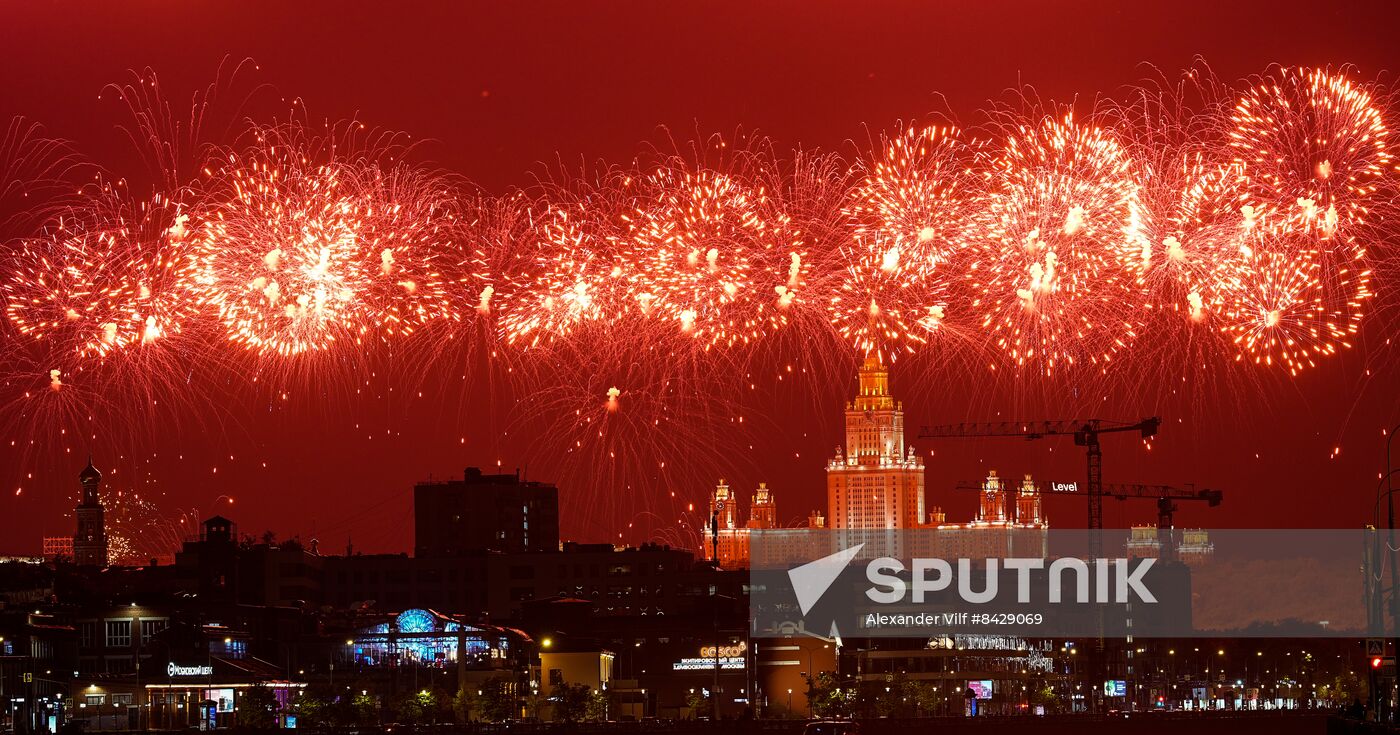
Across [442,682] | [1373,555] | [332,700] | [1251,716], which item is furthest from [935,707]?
[1373,555]

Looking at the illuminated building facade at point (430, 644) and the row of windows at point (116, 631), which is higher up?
the row of windows at point (116, 631)

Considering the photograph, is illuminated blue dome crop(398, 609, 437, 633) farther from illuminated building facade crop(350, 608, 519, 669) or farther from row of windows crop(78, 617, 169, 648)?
row of windows crop(78, 617, 169, 648)

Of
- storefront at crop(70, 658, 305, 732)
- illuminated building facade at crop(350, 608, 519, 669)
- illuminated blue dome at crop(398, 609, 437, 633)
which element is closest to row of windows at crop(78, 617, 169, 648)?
storefront at crop(70, 658, 305, 732)

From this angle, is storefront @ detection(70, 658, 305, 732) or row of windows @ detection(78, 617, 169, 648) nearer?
storefront @ detection(70, 658, 305, 732)

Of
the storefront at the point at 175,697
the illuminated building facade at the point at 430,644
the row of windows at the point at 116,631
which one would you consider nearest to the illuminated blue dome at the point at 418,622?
the illuminated building facade at the point at 430,644

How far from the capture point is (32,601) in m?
141

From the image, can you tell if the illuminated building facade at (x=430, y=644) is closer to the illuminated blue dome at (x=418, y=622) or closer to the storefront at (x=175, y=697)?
the illuminated blue dome at (x=418, y=622)

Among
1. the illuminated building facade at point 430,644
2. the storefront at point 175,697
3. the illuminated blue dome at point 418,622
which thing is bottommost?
the storefront at point 175,697

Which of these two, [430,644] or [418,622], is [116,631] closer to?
[418,622]

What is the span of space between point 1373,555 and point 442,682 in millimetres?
74027

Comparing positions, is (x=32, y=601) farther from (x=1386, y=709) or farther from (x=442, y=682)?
(x=1386, y=709)

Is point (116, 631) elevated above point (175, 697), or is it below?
above

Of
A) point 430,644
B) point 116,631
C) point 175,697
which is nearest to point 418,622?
point 430,644

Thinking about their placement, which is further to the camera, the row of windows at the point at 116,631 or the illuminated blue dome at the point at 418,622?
the illuminated blue dome at the point at 418,622
